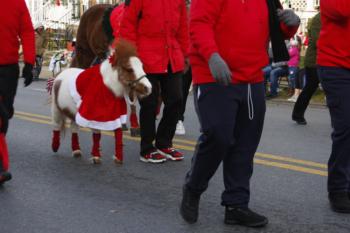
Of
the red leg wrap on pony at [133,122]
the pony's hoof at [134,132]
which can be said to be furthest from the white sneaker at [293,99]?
the pony's hoof at [134,132]

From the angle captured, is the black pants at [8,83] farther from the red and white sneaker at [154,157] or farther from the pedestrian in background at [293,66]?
the pedestrian in background at [293,66]

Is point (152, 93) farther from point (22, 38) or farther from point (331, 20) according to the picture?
point (331, 20)

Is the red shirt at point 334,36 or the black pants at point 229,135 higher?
the red shirt at point 334,36

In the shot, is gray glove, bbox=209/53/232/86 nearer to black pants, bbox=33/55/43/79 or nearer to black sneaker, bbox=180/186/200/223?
black sneaker, bbox=180/186/200/223

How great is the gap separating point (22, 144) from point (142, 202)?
10.1 ft

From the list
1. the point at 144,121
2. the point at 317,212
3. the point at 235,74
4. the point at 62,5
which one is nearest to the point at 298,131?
the point at 144,121

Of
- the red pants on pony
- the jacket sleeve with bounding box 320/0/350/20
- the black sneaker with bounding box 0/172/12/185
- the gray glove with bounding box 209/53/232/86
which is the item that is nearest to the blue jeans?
the red pants on pony

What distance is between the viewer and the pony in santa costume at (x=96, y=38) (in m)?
8.32

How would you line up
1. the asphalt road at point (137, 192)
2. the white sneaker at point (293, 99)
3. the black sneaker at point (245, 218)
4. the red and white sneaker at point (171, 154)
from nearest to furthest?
the black sneaker at point (245, 218)
the asphalt road at point (137, 192)
the red and white sneaker at point (171, 154)
the white sneaker at point (293, 99)

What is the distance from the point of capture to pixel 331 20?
4750 millimetres

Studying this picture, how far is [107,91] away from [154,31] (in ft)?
2.52

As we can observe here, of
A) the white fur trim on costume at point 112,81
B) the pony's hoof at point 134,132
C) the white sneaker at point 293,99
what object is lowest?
the white sneaker at point 293,99

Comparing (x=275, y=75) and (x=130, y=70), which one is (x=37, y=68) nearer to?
(x=275, y=75)

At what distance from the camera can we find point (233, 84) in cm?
433
